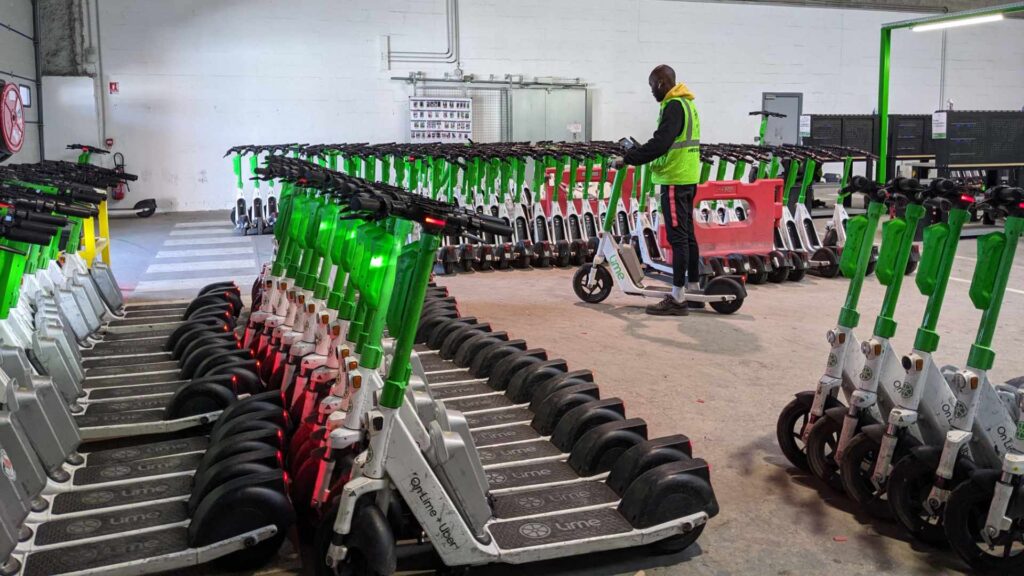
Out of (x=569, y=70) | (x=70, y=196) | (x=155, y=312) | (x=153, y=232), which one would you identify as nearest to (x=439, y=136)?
(x=569, y=70)

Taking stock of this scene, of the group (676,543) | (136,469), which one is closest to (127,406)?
(136,469)

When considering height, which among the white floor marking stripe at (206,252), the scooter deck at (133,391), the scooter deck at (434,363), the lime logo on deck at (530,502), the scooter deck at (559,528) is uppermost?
the white floor marking stripe at (206,252)

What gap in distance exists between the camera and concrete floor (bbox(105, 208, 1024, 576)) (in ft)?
8.93

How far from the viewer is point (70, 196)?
3672 mm

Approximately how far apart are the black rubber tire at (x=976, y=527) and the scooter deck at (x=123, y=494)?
244 centimetres

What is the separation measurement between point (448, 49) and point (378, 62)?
123 cm

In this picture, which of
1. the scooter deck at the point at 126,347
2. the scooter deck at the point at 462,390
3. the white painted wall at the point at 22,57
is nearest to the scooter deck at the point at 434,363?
the scooter deck at the point at 462,390

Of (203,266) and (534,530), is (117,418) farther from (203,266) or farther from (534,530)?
(203,266)

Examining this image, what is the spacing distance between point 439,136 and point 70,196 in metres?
11.3

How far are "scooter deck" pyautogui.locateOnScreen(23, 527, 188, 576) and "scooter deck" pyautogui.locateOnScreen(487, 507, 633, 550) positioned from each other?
95 centimetres

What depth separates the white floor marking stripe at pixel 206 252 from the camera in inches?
377

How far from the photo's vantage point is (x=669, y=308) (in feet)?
21.1

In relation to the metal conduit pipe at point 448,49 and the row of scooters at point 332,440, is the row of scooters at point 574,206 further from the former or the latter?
the metal conduit pipe at point 448,49

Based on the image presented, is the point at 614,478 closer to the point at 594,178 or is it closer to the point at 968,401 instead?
the point at 968,401
